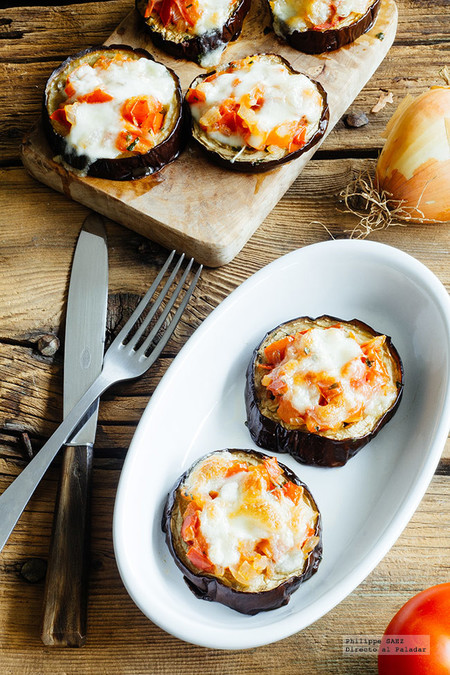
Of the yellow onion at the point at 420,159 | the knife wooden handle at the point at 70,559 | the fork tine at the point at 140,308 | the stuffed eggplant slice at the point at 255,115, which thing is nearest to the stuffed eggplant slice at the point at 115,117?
the stuffed eggplant slice at the point at 255,115

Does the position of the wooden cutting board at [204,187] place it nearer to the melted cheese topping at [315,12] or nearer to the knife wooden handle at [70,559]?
the melted cheese topping at [315,12]

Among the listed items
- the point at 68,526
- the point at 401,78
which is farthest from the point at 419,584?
the point at 401,78

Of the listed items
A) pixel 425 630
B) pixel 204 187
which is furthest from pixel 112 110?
pixel 425 630

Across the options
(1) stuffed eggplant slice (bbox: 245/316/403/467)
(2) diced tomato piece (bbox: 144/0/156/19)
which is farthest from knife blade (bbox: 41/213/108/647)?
(2) diced tomato piece (bbox: 144/0/156/19)

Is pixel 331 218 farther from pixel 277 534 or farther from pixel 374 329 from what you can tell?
pixel 277 534

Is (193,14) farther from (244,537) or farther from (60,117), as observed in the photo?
(244,537)

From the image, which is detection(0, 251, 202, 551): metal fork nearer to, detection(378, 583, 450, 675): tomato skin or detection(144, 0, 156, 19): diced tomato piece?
detection(144, 0, 156, 19): diced tomato piece
